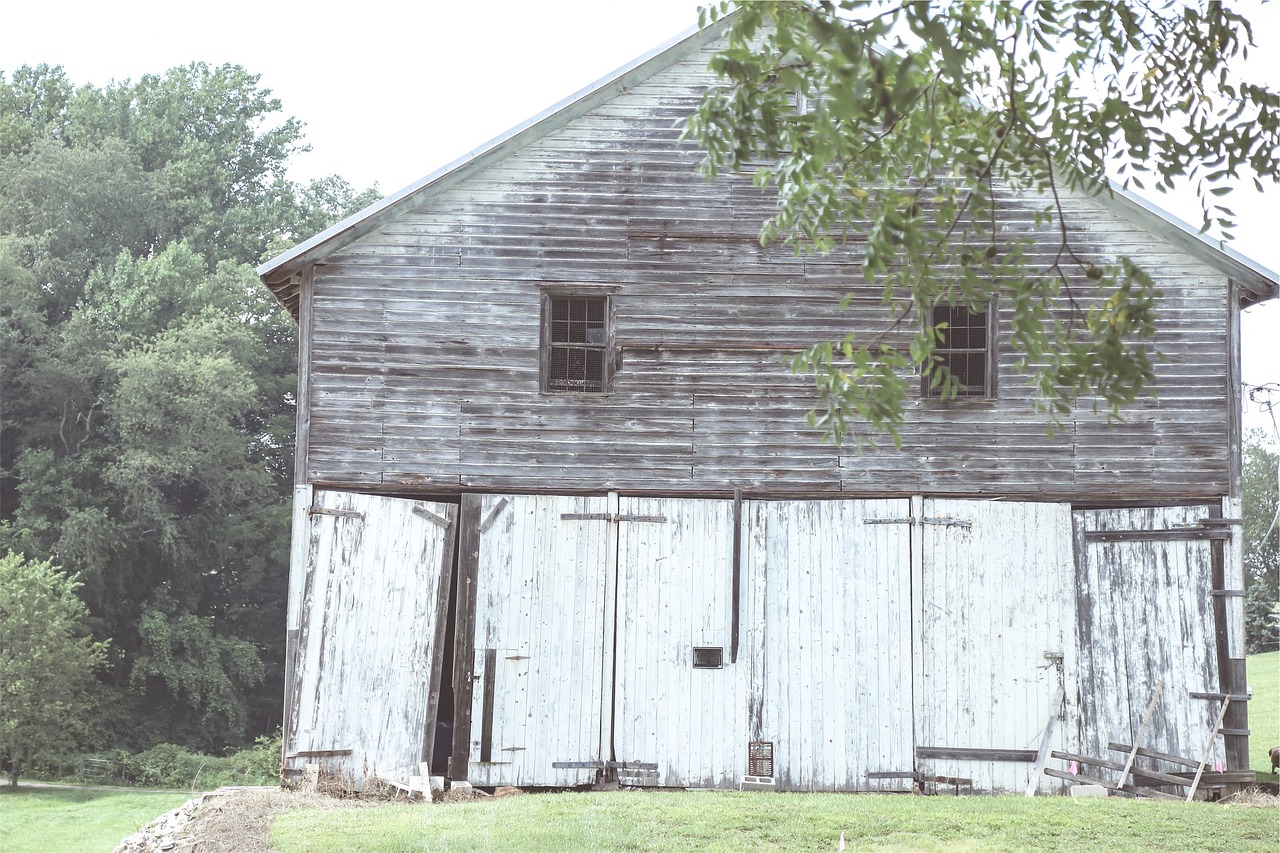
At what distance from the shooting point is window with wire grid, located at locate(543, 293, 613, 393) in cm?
1431

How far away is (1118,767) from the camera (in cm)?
1362

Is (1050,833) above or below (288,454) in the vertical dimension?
below

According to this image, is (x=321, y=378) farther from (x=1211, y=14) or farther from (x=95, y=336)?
(x=95, y=336)

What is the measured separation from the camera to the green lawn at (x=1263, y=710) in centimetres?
1956

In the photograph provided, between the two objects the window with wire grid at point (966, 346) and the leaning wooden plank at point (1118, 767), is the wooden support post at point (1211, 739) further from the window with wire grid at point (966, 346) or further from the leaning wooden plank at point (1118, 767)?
the window with wire grid at point (966, 346)

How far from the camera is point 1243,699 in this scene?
13883 millimetres

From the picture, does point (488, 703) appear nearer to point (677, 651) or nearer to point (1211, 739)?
point (677, 651)

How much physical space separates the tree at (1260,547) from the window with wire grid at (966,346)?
18136 mm

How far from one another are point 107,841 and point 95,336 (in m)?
16.6

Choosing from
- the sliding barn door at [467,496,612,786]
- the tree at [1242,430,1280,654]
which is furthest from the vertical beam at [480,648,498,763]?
the tree at [1242,430,1280,654]

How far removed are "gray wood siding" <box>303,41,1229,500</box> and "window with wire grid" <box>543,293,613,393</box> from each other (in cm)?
20

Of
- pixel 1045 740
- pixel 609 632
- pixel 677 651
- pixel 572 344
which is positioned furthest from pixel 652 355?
pixel 1045 740

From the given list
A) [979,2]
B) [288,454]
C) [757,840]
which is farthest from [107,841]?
[288,454]

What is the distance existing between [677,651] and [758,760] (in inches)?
54.3
